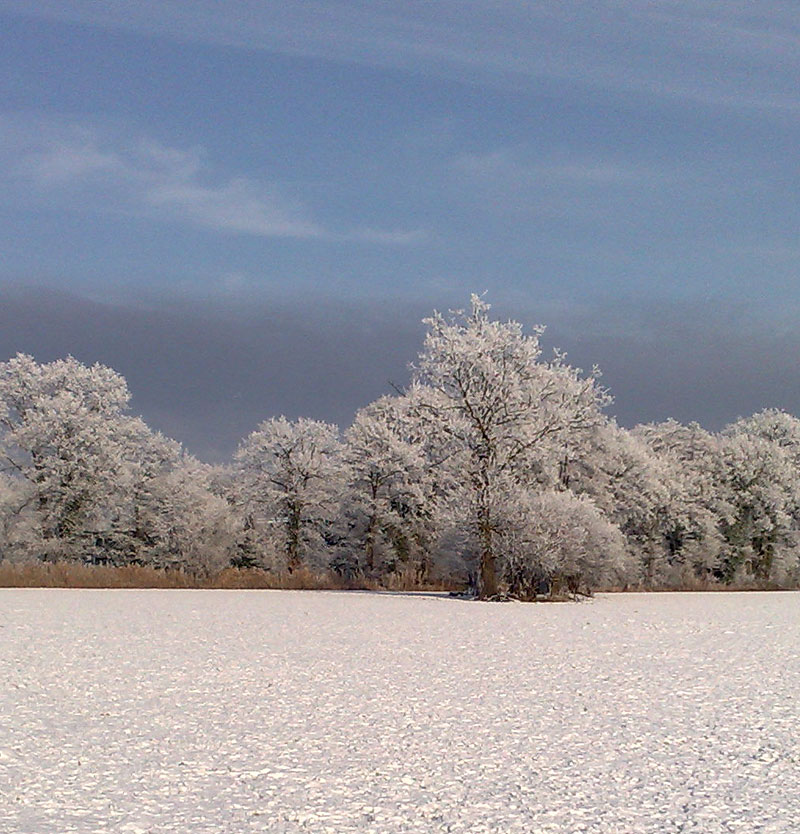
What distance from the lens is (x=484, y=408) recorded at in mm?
30797

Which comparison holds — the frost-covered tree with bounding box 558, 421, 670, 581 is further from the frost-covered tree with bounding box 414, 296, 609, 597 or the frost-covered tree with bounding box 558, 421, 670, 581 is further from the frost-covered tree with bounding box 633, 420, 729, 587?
the frost-covered tree with bounding box 414, 296, 609, 597

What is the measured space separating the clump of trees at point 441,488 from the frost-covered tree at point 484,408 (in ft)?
0.22

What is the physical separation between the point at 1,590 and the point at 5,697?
20.7 meters

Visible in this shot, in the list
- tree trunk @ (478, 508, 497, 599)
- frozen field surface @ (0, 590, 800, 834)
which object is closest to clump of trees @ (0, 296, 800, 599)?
tree trunk @ (478, 508, 497, 599)

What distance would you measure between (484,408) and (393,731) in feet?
70.9

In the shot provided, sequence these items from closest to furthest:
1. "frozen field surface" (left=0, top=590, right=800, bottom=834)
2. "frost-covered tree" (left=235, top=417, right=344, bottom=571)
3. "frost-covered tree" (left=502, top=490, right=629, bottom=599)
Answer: "frozen field surface" (left=0, top=590, right=800, bottom=834), "frost-covered tree" (left=502, top=490, right=629, bottom=599), "frost-covered tree" (left=235, top=417, right=344, bottom=571)

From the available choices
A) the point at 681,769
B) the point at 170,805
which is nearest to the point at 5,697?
the point at 170,805

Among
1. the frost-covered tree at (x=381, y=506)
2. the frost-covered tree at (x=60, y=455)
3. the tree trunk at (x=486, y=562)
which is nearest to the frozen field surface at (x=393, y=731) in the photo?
the tree trunk at (x=486, y=562)

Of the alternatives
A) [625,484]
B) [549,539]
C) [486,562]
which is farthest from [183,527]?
[549,539]

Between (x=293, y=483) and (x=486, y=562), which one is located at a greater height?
(x=293, y=483)

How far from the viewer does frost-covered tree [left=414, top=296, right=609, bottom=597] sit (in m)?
30.5

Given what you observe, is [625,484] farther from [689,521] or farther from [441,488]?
[441,488]

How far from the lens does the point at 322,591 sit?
34000mm

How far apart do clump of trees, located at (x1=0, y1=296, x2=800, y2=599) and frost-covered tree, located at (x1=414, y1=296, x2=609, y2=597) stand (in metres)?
0.07
